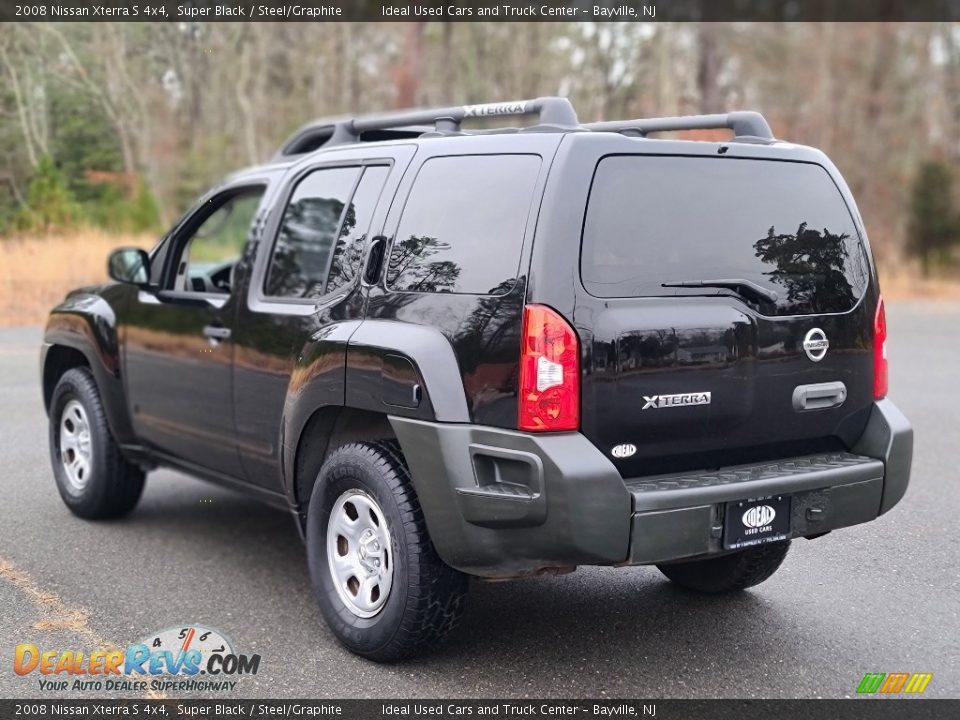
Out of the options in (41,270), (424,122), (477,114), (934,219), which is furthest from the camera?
(934,219)

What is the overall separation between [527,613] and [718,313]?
5.32ft

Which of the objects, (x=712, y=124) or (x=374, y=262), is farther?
(x=712, y=124)

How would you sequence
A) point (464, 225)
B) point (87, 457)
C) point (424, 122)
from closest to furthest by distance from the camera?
point (464, 225), point (424, 122), point (87, 457)

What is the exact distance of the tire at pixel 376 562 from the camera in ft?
12.9

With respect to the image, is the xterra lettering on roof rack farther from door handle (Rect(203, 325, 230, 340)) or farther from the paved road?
the paved road

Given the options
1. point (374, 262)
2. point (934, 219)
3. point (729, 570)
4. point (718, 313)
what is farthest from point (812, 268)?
point (934, 219)

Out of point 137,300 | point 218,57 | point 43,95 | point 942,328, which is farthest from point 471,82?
point 137,300

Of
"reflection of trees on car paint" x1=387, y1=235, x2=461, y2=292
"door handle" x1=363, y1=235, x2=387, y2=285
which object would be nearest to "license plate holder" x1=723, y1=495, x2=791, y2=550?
"reflection of trees on car paint" x1=387, y1=235, x2=461, y2=292

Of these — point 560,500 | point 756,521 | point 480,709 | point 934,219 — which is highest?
point 560,500

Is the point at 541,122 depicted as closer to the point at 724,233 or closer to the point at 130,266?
the point at 724,233

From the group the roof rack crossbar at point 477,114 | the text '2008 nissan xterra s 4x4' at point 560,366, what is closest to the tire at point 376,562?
the text '2008 nissan xterra s 4x4' at point 560,366

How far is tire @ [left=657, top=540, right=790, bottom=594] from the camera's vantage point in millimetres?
4750

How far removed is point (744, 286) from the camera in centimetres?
399

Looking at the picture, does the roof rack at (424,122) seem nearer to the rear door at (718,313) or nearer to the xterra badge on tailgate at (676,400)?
the rear door at (718,313)
